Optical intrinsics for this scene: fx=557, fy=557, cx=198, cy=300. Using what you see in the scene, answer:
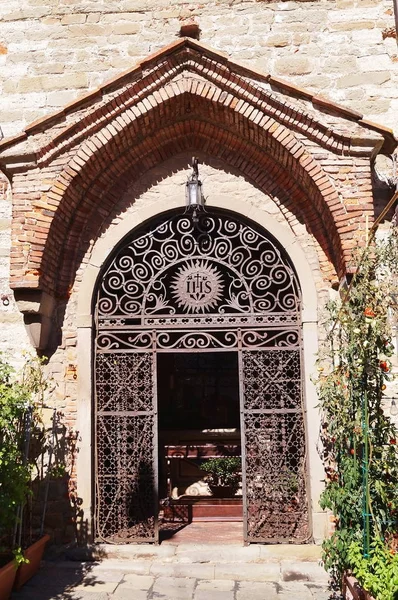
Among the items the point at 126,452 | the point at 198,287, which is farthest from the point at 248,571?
the point at 198,287

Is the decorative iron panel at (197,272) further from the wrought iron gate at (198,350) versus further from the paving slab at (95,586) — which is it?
the paving slab at (95,586)

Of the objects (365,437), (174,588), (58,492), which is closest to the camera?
(365,437)

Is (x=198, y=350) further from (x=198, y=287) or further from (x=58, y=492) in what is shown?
(x=58, y=492)

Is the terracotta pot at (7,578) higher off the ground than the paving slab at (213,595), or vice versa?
the terracotta pot at (7,578)

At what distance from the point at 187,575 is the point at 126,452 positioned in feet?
4.45

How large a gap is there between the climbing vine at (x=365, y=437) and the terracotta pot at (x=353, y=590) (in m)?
0.07

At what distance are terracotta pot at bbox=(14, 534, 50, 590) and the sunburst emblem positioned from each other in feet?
8.53

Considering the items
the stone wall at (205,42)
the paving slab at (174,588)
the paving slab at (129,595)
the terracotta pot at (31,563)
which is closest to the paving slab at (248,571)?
the paving slab at (174,588)

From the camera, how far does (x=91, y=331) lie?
581cm

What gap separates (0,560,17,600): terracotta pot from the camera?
13.8ft

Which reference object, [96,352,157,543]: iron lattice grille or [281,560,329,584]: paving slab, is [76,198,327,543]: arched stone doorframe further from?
[281,560,329,584]: paving slab

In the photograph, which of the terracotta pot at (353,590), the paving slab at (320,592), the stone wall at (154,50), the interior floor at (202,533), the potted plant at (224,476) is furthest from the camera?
the potted plant at (224,476)

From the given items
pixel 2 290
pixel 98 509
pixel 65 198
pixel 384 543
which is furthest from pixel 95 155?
pixel 384 543

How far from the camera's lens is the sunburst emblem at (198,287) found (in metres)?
5.81
